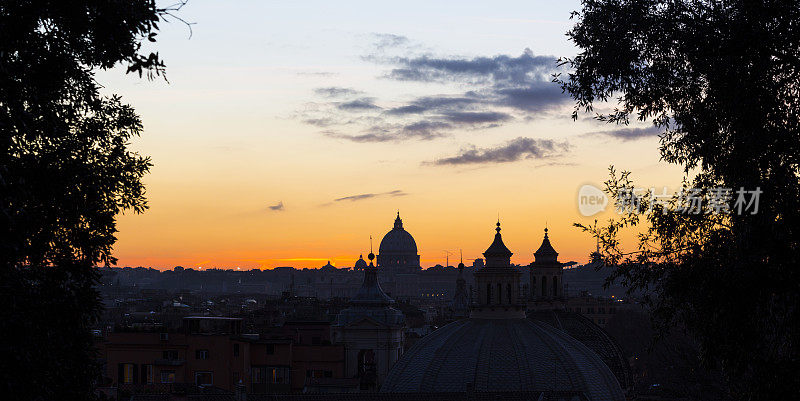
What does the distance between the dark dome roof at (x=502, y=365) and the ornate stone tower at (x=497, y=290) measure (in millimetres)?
3275

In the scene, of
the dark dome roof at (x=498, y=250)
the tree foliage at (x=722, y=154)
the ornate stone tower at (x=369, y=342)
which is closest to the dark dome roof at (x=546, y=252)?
the ornate stone tower at (x=369, y=342)

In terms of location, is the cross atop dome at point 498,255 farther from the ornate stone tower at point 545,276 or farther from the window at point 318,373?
the ornate stone tower at point 545,276

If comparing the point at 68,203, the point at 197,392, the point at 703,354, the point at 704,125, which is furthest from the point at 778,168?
the point at 197,392

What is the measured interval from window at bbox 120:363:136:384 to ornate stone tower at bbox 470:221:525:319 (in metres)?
15.9

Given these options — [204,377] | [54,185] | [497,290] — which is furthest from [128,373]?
[54,185]

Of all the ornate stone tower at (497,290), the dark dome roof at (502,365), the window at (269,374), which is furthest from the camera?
the window at (269,374)

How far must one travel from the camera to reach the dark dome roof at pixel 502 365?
4119 centimetres

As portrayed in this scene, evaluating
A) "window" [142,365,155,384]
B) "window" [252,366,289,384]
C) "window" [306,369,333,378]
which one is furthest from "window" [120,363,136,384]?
"window" [306,369,333,378]

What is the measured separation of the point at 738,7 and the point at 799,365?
418 centimetres

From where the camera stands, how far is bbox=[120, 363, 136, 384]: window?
49562 millimetres

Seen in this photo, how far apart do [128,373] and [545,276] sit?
32.6m

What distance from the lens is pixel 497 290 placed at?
51.6m

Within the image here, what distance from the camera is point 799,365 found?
36.4 feet

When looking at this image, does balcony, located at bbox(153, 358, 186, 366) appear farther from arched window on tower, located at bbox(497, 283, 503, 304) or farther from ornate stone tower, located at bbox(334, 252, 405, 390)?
arched window on tower, located at bbox(497, 283, 503, 304)
